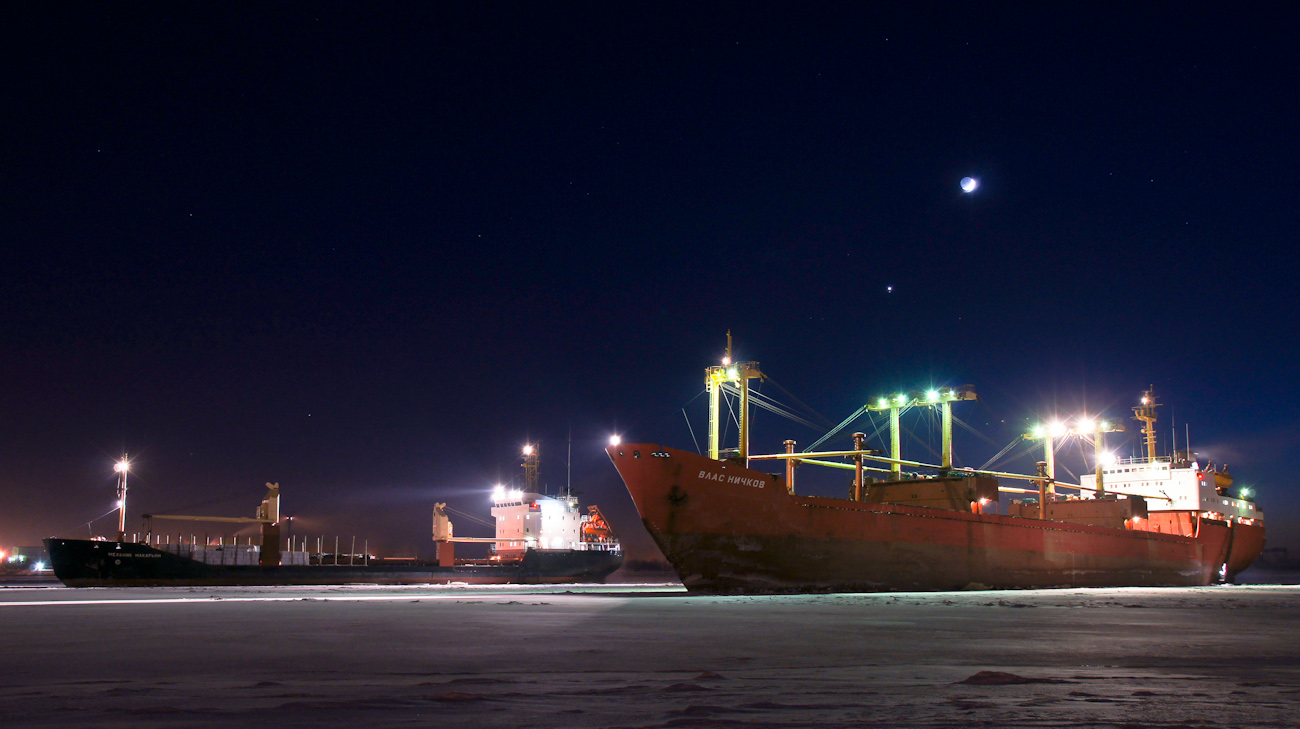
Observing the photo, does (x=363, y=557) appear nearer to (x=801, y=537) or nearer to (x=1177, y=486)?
(x=801, y=537)

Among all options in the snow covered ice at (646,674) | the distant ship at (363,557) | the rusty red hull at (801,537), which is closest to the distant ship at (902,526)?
the rusty red hull at (801,537)

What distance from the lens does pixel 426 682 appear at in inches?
228

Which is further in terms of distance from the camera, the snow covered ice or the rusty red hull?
the rusty red hull

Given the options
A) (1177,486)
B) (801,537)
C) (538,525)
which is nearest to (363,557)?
(538,525)

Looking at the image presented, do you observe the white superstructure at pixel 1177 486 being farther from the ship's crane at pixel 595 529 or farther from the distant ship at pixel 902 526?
the ship's crane at pixel 595 529

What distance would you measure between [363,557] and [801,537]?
40.2 m

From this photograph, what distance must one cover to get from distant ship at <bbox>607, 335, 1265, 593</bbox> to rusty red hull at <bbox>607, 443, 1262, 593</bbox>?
5 cm

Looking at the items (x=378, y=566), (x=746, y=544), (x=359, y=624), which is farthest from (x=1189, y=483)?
(x=359, y=624)

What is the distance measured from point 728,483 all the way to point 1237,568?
4450 centimetres

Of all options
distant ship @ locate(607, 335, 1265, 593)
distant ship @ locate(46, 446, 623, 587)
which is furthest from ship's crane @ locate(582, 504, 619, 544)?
distant ship @ locate(607, 335, 1265, 593)

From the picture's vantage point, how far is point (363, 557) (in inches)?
2274

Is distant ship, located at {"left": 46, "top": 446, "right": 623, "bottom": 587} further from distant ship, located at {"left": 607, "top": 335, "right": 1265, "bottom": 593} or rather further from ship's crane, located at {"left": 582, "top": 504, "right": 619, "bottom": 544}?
distant ship, located at {"left": 607, "top": 335, "right": 1265, "bottom": 593}

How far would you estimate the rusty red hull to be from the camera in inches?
1032

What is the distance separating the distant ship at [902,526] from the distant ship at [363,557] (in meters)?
26.8
